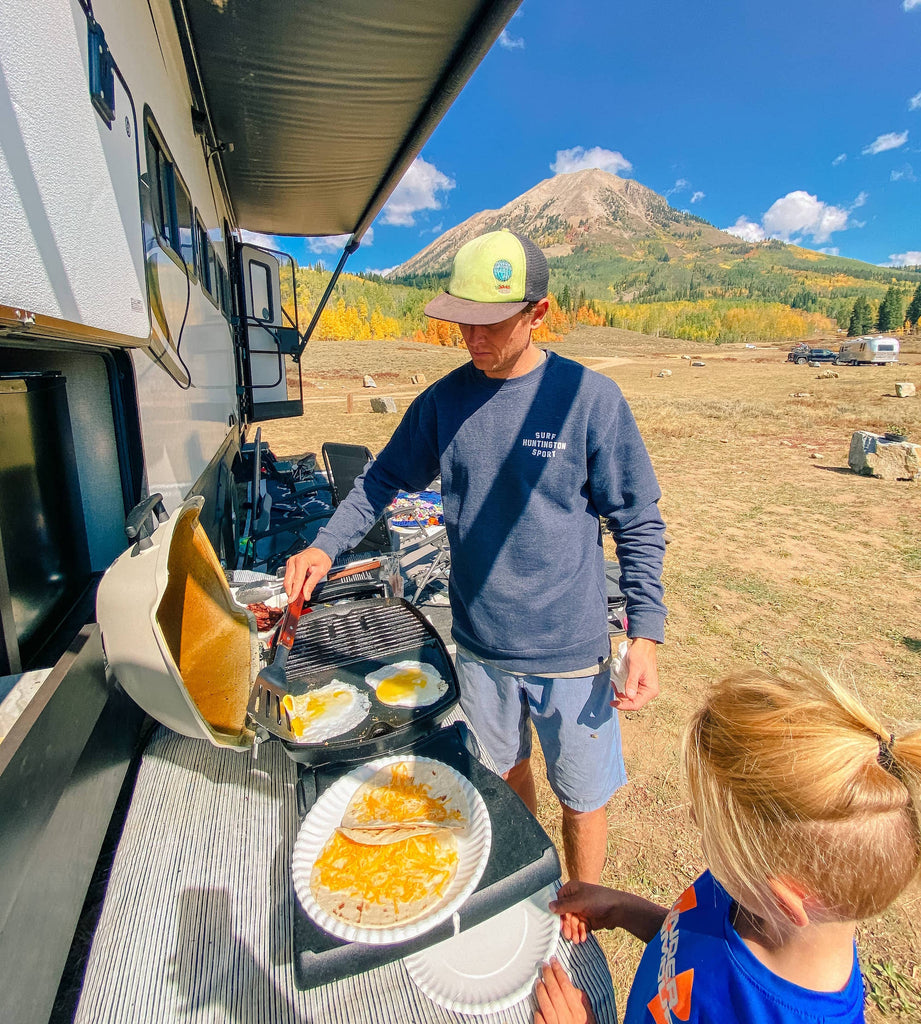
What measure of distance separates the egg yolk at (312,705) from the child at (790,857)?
0.71 metres

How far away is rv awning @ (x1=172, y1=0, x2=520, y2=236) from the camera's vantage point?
8.56ft

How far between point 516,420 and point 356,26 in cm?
233

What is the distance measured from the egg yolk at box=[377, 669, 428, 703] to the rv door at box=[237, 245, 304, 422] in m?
6.24

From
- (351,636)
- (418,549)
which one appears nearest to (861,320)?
(418,549)

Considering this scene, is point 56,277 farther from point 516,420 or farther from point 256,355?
point 256,355

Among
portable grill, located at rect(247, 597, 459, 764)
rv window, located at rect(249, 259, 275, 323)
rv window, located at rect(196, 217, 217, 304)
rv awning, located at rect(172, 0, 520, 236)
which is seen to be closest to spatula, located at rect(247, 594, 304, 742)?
portable grill, located at rect(247, 597, 459, 764)

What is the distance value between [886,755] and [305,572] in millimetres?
1499

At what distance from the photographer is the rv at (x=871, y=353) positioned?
38.4m

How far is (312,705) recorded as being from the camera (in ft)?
5.00

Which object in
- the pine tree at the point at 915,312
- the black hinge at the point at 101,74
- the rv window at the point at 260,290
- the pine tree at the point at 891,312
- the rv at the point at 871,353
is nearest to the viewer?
the black hinge at the point at 101,74

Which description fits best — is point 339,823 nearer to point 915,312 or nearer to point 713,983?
point 713,983

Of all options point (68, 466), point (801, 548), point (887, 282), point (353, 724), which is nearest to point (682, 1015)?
point (353, 724)

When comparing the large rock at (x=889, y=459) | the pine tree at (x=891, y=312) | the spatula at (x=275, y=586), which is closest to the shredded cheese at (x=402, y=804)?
the spatula at (x=275, y=586)

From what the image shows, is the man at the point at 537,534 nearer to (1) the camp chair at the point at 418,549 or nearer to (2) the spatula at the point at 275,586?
(2) the spatula at the point at 275,586
